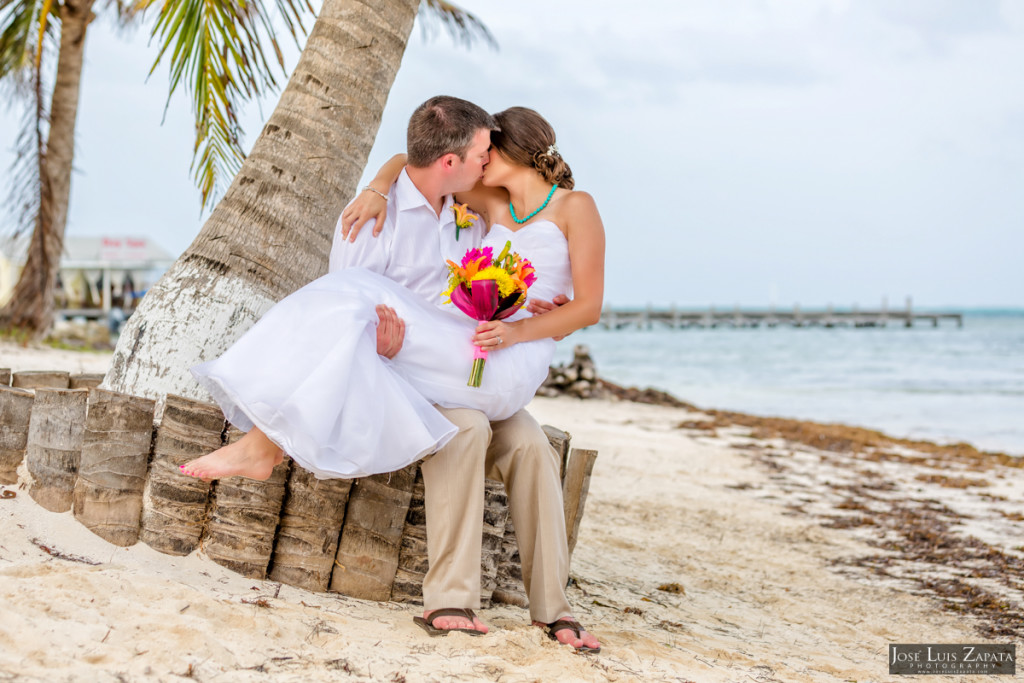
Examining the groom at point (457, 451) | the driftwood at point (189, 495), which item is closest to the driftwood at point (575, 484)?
the groom at point (457, 451)

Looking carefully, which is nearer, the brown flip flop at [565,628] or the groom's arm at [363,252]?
the brown flip flop at [565,628]

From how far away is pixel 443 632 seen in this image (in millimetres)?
2852

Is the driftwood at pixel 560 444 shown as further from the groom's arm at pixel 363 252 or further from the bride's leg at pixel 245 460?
the bride's leg at pixel 245 460

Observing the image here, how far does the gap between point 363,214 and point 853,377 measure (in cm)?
2520

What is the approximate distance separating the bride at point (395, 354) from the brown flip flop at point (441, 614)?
1.74ft

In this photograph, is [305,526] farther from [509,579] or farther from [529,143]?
[529,143]

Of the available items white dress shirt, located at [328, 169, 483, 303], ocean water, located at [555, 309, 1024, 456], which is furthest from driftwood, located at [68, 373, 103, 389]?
ocean water, located at [555, 309, 1024, 456]

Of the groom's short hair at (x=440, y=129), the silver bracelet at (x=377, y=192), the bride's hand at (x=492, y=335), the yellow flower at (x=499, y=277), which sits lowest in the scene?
the bride's hand at (x=492, y=335)

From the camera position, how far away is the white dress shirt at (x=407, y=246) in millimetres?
3377

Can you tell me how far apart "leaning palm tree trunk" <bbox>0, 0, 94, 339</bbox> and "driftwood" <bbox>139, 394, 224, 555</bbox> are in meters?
9.51

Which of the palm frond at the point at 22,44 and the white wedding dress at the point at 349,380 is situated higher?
the palm frond at the point at 22,44

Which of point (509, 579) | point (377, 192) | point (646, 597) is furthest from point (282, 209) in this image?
point (646, 597)

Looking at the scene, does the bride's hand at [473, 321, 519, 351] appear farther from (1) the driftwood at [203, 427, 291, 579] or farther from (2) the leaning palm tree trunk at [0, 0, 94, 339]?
(2) the leaning palm tree trunk at [0, 0, 94, 339]

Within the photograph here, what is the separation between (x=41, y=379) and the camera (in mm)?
4086
